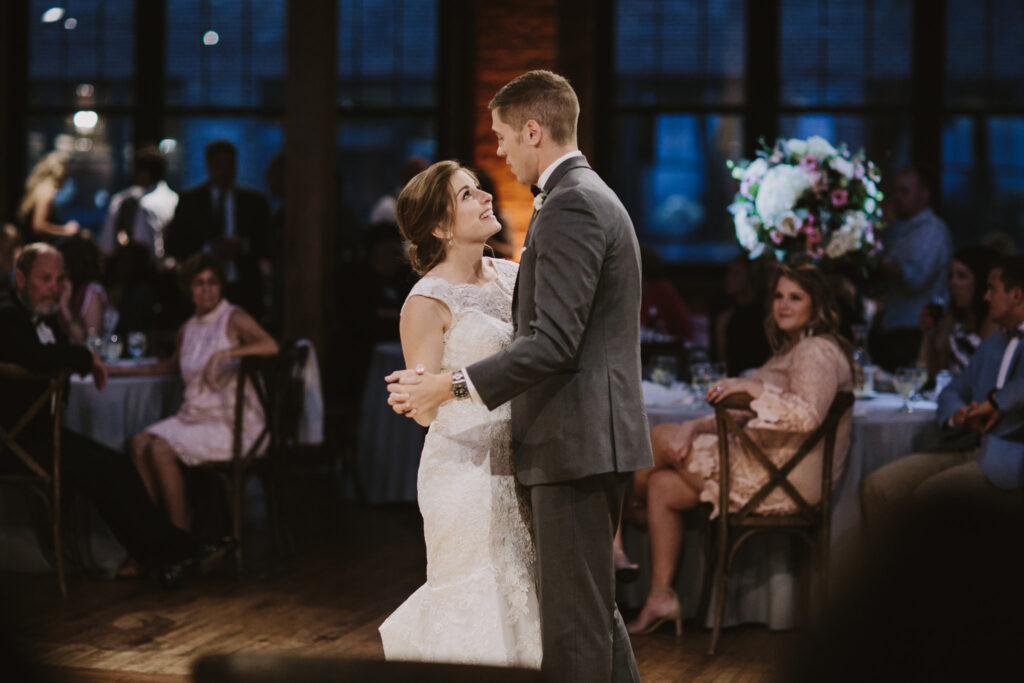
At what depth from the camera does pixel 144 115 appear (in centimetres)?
981

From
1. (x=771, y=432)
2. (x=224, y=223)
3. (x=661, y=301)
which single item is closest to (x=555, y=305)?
(x=771, y=432)

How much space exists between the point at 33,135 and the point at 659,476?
7273mm

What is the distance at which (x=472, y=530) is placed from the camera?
2.91 metres

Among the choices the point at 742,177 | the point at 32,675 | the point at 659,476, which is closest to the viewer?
the point at 32,675

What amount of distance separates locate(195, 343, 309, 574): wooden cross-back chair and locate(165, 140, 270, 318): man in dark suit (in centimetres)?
227

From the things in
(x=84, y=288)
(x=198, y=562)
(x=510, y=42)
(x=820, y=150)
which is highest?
(x=510, y=42)

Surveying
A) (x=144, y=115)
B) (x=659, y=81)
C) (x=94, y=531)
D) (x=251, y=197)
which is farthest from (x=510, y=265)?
(x=144, y=115)

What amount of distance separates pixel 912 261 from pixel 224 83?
18.2 ft

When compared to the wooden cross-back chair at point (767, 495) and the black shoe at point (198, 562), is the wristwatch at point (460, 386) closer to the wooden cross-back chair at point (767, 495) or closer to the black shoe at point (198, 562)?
the wooden cross-back chair at point (767, 495)

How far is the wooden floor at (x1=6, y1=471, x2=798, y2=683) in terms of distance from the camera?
13.2 ft

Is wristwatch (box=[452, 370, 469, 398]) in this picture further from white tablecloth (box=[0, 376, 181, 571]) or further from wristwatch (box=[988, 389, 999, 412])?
white tablecloth (box=[0, 376, 181, 571])

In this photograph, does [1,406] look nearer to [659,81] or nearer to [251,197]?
[251,197]

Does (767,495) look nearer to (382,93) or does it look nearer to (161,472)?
(161,472)

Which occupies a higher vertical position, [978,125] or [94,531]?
[978,125]
